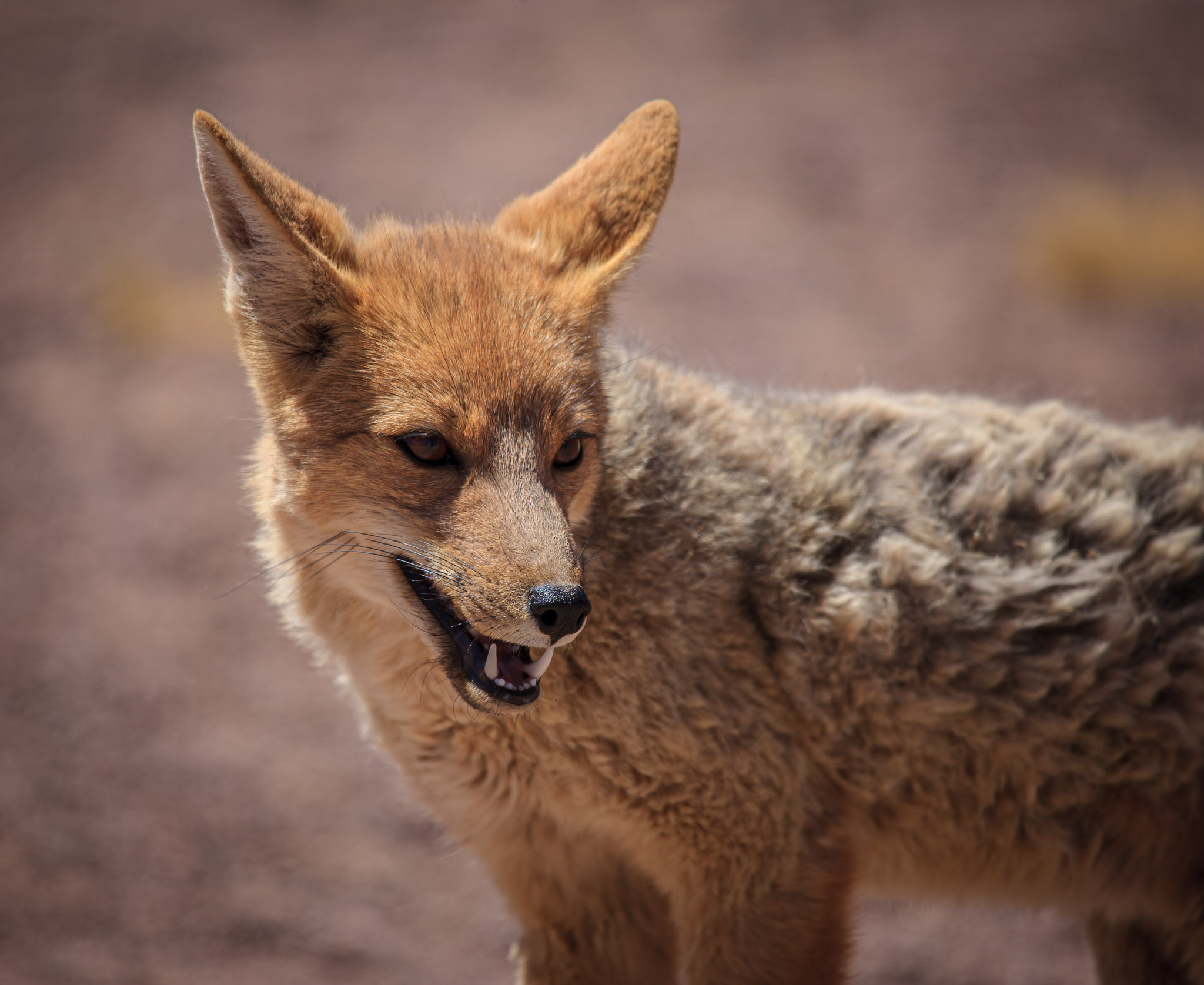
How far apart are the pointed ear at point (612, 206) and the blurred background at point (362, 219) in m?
0.48

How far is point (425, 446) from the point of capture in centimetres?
294

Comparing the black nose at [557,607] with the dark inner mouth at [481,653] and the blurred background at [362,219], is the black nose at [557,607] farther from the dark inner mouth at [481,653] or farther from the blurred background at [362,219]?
the blurred background at [362,219]

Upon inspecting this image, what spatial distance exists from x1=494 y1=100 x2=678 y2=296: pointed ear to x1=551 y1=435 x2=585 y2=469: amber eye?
0.63 metres

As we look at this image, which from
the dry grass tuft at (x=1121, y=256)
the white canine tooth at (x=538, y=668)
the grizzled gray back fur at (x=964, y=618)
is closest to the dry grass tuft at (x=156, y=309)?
the grizzled gray back fur at (x=964, y=618)

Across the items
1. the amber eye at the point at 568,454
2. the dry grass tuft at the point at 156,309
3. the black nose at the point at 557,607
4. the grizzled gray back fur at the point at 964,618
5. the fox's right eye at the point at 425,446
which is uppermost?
the dry grass tuft at the point at 156,309

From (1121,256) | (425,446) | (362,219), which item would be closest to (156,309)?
(362,219)

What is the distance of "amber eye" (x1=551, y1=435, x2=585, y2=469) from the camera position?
3.11m

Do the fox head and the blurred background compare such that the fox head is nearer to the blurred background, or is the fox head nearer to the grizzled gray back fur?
the grizzled gray back fur

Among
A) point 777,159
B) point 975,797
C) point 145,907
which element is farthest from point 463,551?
point 777,159

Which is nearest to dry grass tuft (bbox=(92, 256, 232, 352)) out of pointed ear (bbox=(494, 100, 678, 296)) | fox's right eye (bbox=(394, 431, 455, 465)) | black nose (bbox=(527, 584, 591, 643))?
pointed ear (bbox=(494, 100, 678, 296))

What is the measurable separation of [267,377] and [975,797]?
2.89m

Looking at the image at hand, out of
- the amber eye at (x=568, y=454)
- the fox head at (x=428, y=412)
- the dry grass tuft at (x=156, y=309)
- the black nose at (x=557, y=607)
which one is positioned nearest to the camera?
the black nose at (x=557, y=607)

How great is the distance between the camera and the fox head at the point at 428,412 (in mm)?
2816

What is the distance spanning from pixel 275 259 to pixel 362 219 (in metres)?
1.70
